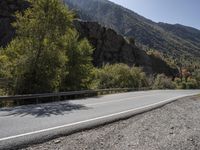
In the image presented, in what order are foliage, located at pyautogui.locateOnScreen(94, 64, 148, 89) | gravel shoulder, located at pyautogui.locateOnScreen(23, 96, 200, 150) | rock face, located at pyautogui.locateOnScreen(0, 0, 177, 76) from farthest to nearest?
rock face, located at pyautogui.locateOnScreen(0, 0, 177, 76)
foliage, located at pyautogui.locateOnScreen(94, 64, 148, 89)
gravel shoulder, located at pyautogui.locateOnScreen(23, 96, 200, 150)

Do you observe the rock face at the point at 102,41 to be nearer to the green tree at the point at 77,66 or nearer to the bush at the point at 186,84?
the bush at the point at 186,84

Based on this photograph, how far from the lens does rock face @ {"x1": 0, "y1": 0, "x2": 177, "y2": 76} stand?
7222cm

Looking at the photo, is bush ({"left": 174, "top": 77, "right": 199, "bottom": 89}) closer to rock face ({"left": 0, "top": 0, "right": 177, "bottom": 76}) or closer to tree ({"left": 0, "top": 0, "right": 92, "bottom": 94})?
rock face ({"left": 0, "top": 0, "right": 177, "bottom": 76})

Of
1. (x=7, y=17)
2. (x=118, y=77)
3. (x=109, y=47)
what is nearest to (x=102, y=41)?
(x=109, y=47)

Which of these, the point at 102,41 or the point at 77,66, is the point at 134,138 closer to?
the point at 77,66

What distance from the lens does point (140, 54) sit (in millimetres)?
98625

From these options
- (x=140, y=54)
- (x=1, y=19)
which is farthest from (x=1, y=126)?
(x=140, y=54)

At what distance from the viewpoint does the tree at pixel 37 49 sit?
23719 millimetres

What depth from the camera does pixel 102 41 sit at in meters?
87.2

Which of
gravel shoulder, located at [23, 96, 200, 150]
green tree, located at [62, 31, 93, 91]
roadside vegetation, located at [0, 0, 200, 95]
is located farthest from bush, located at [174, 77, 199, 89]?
gravel shoulder, located at [23, 96, 200, 150]

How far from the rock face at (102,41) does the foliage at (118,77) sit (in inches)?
486

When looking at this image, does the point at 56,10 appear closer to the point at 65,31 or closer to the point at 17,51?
the point at 65,31

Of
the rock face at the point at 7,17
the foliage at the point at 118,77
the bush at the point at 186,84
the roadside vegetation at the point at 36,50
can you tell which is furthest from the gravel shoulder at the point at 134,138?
the bush at the point at 186,84

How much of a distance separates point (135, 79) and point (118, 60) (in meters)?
25.8
